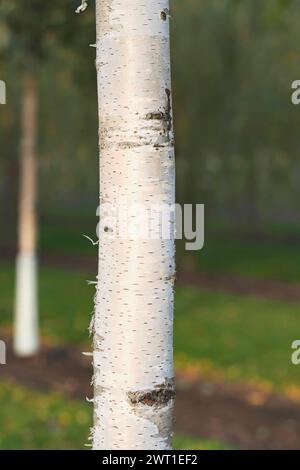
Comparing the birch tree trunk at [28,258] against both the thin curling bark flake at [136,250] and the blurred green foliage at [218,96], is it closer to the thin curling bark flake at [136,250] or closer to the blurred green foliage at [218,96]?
the blurred green foliage at [218,96]

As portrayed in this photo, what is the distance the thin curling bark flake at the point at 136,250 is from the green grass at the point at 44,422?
3536 millimetres

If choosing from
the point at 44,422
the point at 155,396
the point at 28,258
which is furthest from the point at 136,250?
the point at 28,258

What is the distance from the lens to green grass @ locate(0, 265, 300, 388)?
1124cm

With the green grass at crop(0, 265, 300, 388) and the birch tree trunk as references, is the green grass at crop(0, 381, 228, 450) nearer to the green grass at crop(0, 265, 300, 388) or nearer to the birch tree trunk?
the birch tree trunk

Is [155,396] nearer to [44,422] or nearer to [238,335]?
[44,422]

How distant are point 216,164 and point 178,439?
1498cm

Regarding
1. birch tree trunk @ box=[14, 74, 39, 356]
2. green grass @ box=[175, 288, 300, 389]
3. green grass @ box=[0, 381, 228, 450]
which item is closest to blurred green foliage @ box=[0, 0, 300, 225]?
green grass @ box=[175, 288, 300, 389]

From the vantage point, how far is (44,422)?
24.7 ft

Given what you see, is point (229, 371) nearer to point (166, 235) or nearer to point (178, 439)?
point (178, 439)

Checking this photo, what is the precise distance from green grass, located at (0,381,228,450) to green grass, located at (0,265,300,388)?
9.93ft

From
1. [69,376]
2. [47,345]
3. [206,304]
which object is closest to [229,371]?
[69,376]

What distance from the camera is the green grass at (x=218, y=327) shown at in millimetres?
11235

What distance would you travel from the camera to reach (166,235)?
8.20ft

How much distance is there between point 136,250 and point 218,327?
11756 millimetres
